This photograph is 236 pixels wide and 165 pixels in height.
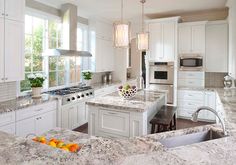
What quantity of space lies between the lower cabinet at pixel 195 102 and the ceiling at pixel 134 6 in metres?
2.12

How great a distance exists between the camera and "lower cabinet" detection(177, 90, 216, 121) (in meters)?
5.06

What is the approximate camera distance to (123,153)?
1218 mm

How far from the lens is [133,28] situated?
669 cm

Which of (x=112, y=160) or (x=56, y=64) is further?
(x=56, y=64)

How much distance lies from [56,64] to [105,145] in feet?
12.3

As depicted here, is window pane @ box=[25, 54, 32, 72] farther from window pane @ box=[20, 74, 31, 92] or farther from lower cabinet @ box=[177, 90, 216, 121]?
lower cabinet @ box=[177, 90, 216, 121]

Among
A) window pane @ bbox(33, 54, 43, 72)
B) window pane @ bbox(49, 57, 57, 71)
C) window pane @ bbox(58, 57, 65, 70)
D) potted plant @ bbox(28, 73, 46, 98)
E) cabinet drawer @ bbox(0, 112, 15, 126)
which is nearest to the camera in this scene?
cabinet drawer @ bbox(0, 112, 15, 126)

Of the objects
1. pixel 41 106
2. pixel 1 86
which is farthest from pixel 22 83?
pixel 41 106

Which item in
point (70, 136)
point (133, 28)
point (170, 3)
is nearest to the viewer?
point (70, 136)

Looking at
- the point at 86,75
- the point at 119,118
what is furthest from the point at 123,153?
the point at 86,75

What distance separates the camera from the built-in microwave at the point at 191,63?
206 inches

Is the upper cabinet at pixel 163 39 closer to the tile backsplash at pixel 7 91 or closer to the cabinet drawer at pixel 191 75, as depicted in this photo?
the cabinet drawer at pixel 191 75

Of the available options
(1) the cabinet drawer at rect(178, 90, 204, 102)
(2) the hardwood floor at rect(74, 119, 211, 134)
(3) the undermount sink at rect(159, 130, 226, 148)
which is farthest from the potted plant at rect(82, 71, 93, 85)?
(3) the undermount sink at rect(159, 130, 226, 148)

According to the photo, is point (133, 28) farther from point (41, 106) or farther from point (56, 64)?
point (41, 106)
